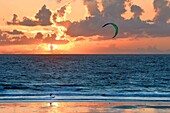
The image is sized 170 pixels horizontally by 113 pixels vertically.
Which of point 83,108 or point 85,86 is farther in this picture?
point 85,86

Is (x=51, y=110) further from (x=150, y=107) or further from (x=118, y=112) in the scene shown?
(x=150, y=107)

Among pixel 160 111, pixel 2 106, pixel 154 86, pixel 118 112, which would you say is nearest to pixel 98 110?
pixel 118 112

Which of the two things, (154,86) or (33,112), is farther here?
(154,86)

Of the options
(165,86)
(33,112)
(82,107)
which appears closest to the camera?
(33,112)

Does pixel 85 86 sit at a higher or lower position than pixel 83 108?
lower

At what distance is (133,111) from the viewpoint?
27.5 m

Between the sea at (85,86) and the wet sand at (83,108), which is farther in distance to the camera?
the sea at (85,86)

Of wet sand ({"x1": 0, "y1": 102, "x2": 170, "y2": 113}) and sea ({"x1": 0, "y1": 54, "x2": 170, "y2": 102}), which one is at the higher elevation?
wet sand ({"x1": 0, "y1": 102, "x2": 170, "y2": 113})

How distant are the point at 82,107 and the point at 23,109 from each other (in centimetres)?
385

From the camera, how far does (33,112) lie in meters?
26.5

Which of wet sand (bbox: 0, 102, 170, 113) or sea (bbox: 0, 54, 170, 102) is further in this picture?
sea (bbox: 0, 54, 170, 102)

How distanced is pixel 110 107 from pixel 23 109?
565 centimetres

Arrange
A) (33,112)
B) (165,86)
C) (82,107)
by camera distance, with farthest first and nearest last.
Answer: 1. (165,86)
2. (82,107)
3. (33,112)

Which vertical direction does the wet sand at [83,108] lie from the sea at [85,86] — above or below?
above
